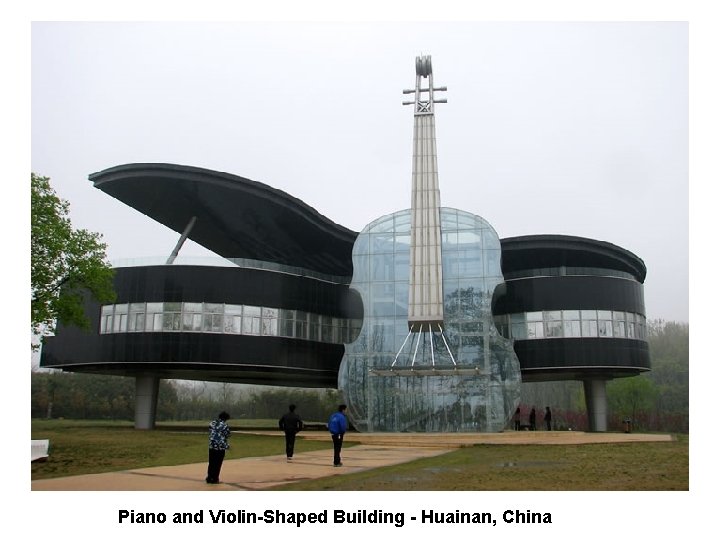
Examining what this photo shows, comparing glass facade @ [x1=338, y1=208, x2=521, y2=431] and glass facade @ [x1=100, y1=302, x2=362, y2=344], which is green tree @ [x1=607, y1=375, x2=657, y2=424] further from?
glass facade @ [x1=100, y1=302, x2=362, y2=344]

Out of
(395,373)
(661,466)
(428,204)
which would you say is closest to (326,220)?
(428,204)

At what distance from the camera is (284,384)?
50.4m

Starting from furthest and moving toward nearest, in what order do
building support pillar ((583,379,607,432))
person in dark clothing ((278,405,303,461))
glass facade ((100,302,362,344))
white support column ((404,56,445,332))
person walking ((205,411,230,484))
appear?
building support pillar ((583,379,607,432)) < glass facade ((100,302,362,344)) < white support column ((404,56,445,332)) < person in dark clothing ((278,405,303,461)) < person walking ((205,411,230,484))

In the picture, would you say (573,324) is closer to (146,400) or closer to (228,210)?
(228,210)

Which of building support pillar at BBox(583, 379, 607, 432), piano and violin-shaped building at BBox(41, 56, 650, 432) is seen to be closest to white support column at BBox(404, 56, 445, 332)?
piano and violin-shaped building at BBox(41, 56, 650, 432)

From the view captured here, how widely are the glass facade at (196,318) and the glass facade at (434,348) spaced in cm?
545

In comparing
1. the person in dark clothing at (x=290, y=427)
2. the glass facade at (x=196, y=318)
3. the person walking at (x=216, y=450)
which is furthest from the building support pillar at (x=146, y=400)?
the person walking at (x=216, y=450)

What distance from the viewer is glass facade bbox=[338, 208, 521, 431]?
111 feet

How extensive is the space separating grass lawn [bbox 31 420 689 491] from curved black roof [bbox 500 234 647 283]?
56.3 ft

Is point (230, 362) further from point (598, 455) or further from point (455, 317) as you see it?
point (598, 455)

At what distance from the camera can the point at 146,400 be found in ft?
133

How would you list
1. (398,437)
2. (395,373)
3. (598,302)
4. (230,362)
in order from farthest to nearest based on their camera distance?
(598,302), (230,362), (395,373), (398,437)

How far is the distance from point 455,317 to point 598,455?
14243 mm

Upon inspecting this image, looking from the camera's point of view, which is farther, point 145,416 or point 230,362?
point 145,416
